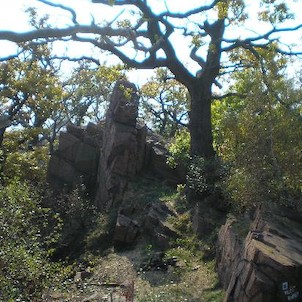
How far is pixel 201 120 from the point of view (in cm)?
1677

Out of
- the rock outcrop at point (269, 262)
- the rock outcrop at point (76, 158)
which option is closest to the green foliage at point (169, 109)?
the rock outcrop at point (76, 158)

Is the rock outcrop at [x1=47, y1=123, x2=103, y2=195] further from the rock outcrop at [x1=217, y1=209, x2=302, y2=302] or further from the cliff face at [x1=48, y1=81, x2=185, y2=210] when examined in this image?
the rock outcrop at [x1=217, y1=209, x2=302, y2=302]

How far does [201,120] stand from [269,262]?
9.73 meters

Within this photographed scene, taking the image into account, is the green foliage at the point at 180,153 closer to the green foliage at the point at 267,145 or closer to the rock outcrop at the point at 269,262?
the green foliage at the point at 267,145

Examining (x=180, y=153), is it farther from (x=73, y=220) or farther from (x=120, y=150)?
(x=73, y=220)

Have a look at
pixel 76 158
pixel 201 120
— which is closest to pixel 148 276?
pixel 201 120

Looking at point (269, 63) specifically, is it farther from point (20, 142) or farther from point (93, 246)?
point (20, 142)

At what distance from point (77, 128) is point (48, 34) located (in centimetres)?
1209

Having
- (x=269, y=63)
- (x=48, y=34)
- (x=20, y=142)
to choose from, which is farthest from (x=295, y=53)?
(x=20, y=142)

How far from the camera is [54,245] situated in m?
16.0

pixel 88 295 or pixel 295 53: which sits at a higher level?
pixel 295 53

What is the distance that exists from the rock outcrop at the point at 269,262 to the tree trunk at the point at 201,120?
709 cm

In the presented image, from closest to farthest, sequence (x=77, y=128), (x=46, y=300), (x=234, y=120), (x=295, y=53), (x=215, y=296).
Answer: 1. (x=46, y=300)
2. (x=215, y=296)
3. (x=234, y=120)
4. (x=295, y=53)
5. (x=77, y=128)

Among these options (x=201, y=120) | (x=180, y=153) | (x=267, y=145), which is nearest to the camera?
(x=267, y=145)
